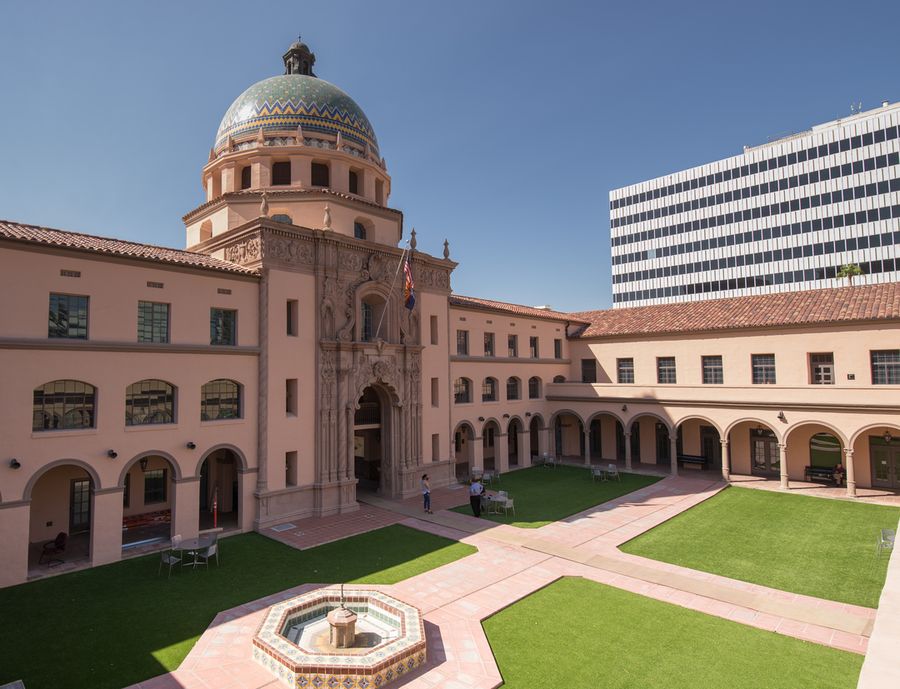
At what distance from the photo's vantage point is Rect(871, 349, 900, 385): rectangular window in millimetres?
26531

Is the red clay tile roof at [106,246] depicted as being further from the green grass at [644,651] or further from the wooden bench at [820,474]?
the wooden bench at [820,474]

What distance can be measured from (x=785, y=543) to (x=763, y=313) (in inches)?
649

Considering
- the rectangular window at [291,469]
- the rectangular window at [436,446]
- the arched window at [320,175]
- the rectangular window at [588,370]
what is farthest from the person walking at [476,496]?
the rectangular window at [588,370]

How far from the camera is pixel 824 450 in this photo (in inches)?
1160

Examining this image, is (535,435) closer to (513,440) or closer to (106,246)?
(513,440)

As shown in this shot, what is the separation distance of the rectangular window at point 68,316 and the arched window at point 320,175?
1415 cm

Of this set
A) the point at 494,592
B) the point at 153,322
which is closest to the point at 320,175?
the point at 153,322

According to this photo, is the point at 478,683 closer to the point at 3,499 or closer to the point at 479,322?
the point at 3,499

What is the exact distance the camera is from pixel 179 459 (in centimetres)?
1938

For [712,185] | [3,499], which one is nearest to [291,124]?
[3,499]

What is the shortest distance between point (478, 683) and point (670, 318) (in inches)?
1186

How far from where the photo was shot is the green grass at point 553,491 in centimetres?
2334

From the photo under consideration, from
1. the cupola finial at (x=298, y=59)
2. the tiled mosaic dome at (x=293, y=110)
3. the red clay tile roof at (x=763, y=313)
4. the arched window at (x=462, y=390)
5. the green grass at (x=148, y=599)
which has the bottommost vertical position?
the green grass at (x=148, y=599)

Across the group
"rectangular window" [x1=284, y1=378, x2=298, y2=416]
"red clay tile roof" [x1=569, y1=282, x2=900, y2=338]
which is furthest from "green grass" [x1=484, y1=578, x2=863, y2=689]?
"red clay tile roof" [x1=569, y1=282, x2=900, y2=338]
